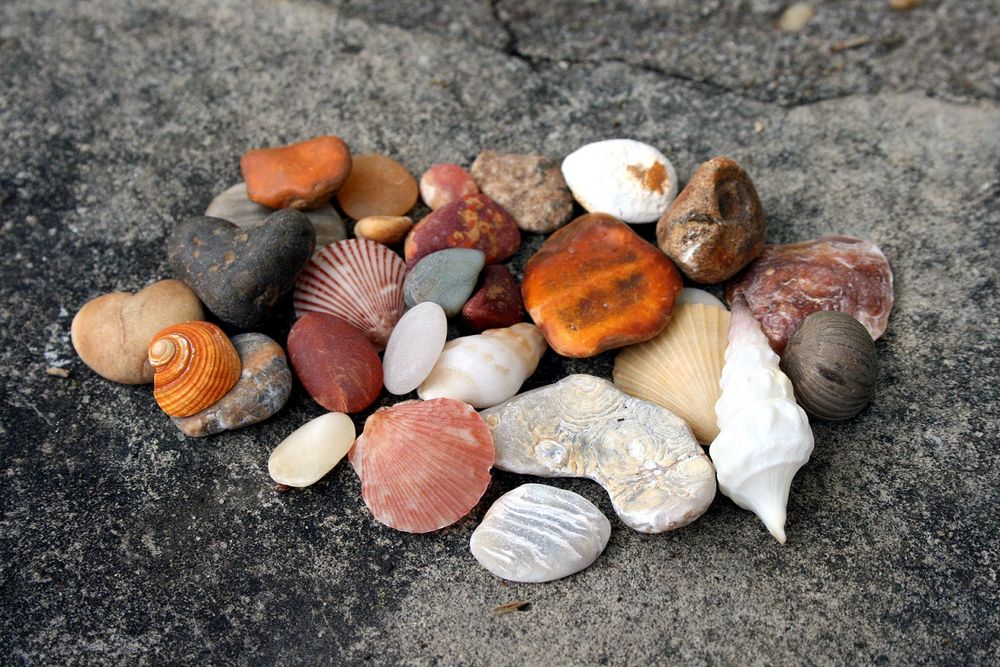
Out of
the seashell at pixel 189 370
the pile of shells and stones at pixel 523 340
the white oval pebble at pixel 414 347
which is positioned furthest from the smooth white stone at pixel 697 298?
the seashell at pixel 189 370

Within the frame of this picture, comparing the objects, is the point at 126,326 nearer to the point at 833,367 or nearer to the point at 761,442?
the point at 761,442

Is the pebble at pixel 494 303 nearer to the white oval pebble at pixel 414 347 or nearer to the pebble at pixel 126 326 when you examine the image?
the white oval pebble at pixel 414 347

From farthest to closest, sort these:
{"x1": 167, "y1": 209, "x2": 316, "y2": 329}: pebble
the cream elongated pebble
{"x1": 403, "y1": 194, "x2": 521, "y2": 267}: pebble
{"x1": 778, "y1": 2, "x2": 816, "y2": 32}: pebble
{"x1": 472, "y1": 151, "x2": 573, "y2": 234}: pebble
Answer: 1. {"x1": 778, "y1": 2, "x2": 816, "y2": 32}: pebble
2. {"x1": 472, "y1": 151, "x2": 573, "y2": 234}: pebble
3. {"x1": 403, "y1": 194, "x2": 521, "y2": 267}: pebble
4. {"x1": 167, "y1": 209, "x2": 316, "y2": 329}: pebble
5. the cream elongated pebble

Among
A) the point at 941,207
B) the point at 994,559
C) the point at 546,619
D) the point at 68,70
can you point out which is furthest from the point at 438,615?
the point at 68,70

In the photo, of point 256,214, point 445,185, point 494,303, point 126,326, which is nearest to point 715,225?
point 494,303

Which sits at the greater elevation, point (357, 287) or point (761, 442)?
point (357, 287)

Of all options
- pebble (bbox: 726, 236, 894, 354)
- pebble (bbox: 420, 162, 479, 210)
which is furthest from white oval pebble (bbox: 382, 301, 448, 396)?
pebble (bbox: 726, 236, 894, 354)

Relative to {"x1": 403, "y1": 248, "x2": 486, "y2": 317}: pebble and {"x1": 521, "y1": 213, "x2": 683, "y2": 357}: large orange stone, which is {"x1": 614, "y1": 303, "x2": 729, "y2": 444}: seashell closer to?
{"x1": 521, "y1": 213, "x2": 683, "y2": 357}: large orange stone
